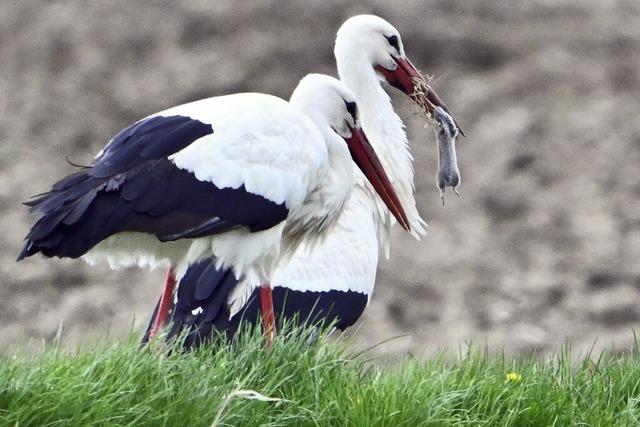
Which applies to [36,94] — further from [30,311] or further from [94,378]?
[94,378]

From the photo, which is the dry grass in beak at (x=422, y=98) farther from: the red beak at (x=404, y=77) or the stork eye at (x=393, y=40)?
the stork eye at (x=393, y=40)

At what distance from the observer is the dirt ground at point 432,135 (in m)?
14.1

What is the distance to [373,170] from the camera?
26.6 feet

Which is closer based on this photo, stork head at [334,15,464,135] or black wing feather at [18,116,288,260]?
black wing feather at [18,116,288,260]

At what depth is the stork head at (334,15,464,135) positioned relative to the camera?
343 inches

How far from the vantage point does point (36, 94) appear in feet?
54.6

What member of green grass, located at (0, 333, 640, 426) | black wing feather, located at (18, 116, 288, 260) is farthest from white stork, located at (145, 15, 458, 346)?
green grass, located at (0, 333, 640, 426)

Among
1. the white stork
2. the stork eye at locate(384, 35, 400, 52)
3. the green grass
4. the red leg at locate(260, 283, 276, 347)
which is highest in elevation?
the stork eye at locate(384, 35, 400, 52)

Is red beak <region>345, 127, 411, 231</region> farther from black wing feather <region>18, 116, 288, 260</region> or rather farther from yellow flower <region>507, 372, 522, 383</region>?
yellow flower <region>507, 372, 522, 383</region>

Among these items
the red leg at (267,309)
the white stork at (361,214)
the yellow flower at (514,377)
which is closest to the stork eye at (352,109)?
the white stork at (361,214)

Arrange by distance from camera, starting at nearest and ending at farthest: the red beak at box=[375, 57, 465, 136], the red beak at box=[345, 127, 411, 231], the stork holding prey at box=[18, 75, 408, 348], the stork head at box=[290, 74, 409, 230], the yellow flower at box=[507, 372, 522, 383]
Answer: the yellow flower at box=[507, 372, 522, 383] < the stork holding prey at box=[18, 75, 408, 348] < the stork head at box=[290, 74, 409, 230] < the red beak at box=[345, 127, 411, 231] < the red beak at box=[375, 57, 465, 136]

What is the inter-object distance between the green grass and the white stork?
176 centimetres

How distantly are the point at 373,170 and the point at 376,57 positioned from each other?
81 cm

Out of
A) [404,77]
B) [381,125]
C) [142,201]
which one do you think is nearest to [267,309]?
[142,201]
